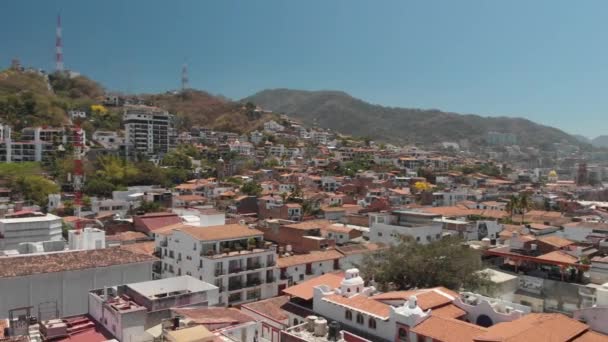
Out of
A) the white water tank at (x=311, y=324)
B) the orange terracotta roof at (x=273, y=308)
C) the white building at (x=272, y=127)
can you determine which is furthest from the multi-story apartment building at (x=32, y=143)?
the white water tank at (x=311, y=324)

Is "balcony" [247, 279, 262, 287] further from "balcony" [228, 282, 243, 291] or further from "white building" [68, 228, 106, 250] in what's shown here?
"white building" [68, 228, 106, 250]

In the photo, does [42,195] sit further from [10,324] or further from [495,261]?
[495,261]

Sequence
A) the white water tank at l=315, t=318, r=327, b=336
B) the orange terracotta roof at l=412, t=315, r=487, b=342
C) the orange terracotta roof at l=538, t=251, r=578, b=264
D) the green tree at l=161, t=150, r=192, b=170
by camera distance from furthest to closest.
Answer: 1. the green tree at l=161, t=150, r=192, b=170
2. the orange terracotta roof at l=538, t=251, r=578, b=264
3. the white water tank at l=315, t=318, r=327, b=336
4. the orange terracotta roof at l=412, t=315, r=487, b=342

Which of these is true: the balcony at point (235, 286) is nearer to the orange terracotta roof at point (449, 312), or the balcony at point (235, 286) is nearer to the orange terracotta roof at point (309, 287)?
the orange terracotta roof at point (309, 287)

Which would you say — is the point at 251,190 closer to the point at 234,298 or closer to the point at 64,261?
the point at 234,298

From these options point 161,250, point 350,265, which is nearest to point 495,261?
point 350,265

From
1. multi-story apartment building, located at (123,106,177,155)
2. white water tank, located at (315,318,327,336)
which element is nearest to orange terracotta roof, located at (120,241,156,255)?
white water tank, located at (315,318,327,336)

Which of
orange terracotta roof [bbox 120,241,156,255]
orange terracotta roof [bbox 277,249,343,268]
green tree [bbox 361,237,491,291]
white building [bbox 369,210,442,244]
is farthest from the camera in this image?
white building [bbox 369,210,442,244]
